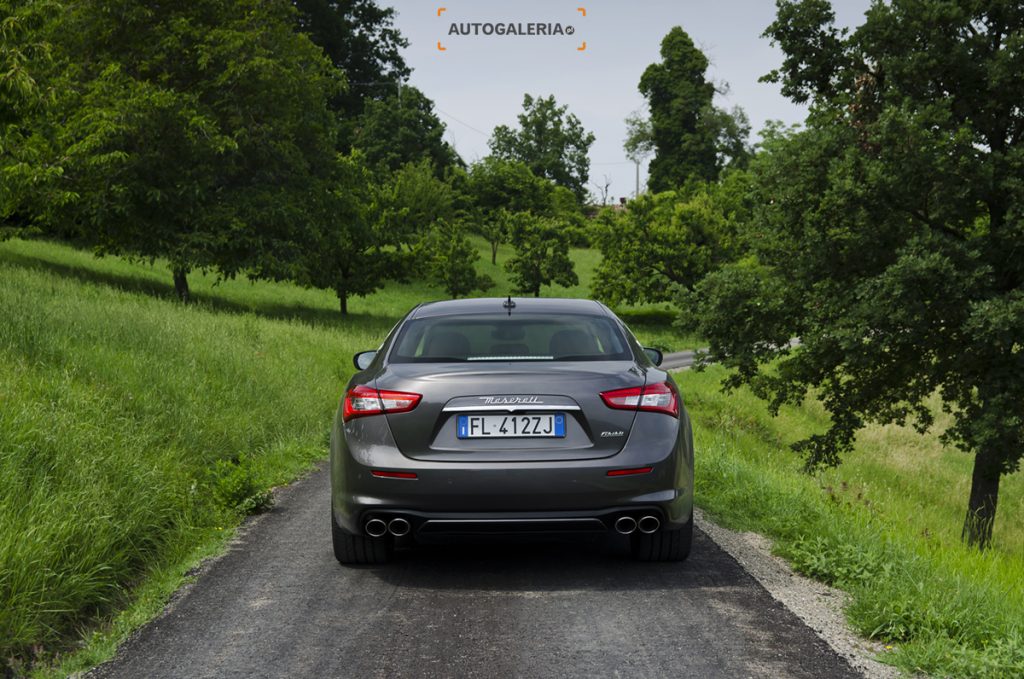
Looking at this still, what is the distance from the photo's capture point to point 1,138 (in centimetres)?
1310

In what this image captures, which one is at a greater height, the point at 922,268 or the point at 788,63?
the point at 788,63

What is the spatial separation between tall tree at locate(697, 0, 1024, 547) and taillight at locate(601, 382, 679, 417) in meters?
9.56

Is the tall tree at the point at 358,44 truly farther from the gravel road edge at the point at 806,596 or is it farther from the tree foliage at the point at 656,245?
the gravel road edge at the point at 806,596

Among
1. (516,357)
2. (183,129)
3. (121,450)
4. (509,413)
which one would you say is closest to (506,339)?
(516,357)

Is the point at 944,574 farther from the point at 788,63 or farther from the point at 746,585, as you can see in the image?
the point at 788,63

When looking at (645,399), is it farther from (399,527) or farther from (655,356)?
(399,527)

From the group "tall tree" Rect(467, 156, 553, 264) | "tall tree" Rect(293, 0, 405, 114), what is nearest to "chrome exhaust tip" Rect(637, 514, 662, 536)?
"tall tree" Rect(293, 0, 405, 114)

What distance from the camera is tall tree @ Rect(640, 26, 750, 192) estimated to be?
7919cm

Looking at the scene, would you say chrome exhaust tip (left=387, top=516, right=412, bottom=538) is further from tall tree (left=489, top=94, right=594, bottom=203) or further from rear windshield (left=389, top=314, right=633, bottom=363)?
tall tree (left=489, top=94, right=594, bottom=203)

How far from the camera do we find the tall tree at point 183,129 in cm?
2834

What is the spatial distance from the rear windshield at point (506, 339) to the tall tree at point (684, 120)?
7404 centimetres

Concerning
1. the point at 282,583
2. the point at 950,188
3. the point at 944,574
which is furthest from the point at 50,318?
the point at 950,188

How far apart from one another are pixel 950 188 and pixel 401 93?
7107 centimetres

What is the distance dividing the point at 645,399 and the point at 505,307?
1294 millimetres
